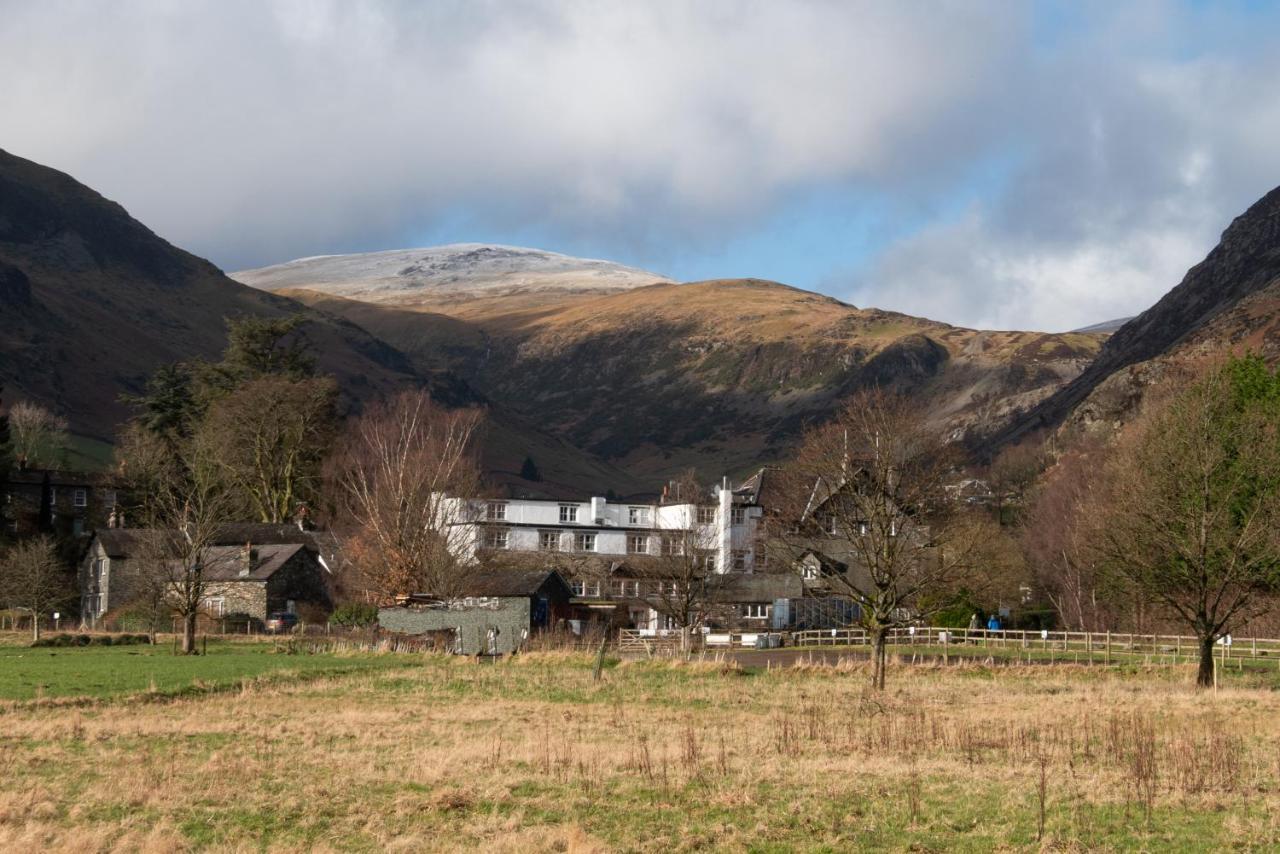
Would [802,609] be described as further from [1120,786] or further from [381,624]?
[1120,786]

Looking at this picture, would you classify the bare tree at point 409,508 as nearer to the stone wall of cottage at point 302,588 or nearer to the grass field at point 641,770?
the stone wall of cottage at point 302,588

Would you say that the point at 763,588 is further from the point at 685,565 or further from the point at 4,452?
the point at 4,452

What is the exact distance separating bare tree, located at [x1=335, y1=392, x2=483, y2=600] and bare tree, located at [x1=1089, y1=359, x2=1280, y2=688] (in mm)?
38189

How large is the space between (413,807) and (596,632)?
2093 inches

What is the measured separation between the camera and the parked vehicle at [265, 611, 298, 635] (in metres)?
81.5

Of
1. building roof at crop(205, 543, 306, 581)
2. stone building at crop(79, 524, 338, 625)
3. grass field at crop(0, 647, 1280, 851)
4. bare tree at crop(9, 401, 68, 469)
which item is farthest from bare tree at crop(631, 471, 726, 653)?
bare tree at crop(9, 401, 68, 469)

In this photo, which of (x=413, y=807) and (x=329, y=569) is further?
(x=329, y=569)

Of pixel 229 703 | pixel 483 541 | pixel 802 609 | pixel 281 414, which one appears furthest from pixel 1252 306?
pixel 229 703

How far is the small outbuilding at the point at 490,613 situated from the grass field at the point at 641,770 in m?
23.4

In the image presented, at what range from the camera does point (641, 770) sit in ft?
82.7

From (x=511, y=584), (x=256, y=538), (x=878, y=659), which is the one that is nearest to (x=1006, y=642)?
(x=878, y=659)

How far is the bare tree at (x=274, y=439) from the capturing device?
94.4 m

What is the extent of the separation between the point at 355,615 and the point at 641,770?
2175 inches

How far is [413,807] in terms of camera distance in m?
21.9
